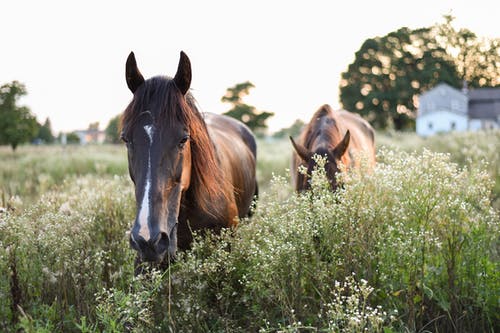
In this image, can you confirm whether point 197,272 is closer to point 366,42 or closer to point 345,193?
point 345,193

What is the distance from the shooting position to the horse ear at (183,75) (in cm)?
306

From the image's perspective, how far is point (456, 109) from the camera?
5091 centimetres

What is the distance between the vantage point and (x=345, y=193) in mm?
3043

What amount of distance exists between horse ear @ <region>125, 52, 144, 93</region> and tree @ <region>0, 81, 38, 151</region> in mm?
24681

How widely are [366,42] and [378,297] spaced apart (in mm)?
51801

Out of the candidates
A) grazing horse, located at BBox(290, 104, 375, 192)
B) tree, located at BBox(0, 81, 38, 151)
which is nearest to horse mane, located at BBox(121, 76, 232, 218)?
grazing horse, located at BBox(290, 104, 375, 192)

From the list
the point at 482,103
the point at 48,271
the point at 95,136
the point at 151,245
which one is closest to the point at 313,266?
the point at 151,245

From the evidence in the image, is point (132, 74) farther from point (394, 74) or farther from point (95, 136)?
point (394, 74)

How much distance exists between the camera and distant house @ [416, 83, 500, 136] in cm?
4831

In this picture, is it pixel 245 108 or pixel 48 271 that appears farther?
pixel 245 108

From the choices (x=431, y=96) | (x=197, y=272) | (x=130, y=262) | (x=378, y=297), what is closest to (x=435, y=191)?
(x=378, y=297)

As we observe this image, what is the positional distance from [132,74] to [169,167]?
88 cm

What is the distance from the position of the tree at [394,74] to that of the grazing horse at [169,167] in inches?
1867

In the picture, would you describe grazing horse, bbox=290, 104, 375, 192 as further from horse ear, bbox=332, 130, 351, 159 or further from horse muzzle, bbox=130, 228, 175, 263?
horse muzzle, bbox=130, 228, 175, 263
